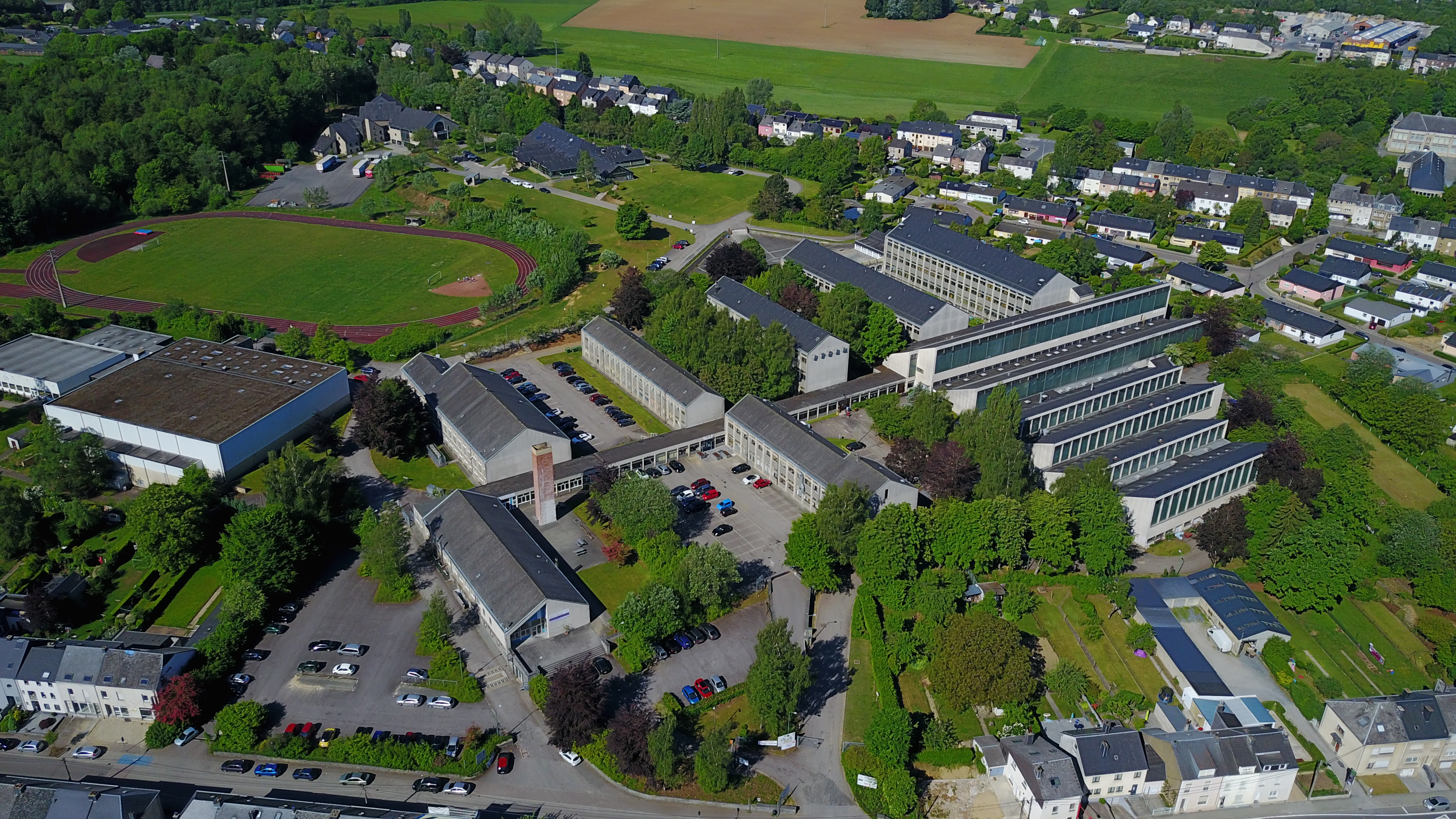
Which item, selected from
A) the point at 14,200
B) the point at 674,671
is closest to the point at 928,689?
the point at 674,671

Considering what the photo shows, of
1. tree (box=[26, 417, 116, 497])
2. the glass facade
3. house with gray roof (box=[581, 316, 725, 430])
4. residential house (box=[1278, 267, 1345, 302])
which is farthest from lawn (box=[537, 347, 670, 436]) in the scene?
residential house (box=[1278, 267, 1345, 302])

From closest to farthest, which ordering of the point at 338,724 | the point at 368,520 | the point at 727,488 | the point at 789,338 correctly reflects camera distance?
the point at 338,724, the point at 368,520, the point at 727,488, the point at 789,338

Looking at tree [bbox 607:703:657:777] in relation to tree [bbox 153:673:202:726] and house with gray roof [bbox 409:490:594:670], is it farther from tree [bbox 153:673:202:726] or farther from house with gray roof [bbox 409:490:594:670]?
tree [bbox 153:673:202:726]

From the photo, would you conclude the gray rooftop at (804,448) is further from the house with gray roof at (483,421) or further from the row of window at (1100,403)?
the row of window at (1100,403)

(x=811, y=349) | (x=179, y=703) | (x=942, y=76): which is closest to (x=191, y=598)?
(x=179, y=703)

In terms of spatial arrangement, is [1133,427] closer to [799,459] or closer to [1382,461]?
[1382,461]

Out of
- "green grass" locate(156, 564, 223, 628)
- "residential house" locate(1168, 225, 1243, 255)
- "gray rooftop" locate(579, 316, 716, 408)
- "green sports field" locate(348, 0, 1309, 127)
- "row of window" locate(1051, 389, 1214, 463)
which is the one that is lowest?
"green grass" locate(156, 564, 223, 628)

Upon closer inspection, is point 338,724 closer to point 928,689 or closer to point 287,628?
point 287,628
